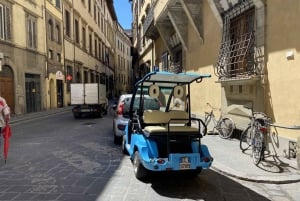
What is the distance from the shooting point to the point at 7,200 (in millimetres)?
4664

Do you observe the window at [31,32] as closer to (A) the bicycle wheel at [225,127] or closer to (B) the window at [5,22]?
(B) the window at [5,22]

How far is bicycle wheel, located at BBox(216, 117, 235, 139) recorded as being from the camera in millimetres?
9648

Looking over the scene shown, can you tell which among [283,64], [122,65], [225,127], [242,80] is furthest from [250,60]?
[122,65]

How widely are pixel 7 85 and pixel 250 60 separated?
14.8 meters

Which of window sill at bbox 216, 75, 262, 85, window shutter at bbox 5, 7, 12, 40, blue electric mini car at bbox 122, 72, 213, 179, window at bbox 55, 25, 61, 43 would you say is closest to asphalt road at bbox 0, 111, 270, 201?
blue electric mini car at bbox 122, 72, 213, 179

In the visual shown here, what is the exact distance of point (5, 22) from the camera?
18234 mm

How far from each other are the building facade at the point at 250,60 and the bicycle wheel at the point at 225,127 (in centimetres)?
23

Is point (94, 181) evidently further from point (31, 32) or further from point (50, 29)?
point (50, 29)

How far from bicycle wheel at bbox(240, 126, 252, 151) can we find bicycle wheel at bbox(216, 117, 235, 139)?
113 cm

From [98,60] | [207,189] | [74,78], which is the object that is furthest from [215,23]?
[98,60]

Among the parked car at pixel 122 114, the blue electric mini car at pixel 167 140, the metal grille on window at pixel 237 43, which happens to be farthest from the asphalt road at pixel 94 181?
the metal grille on window at pixel 237 43

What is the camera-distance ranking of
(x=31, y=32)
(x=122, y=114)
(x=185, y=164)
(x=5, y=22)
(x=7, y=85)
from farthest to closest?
(x=31, y=32)
(x=7, y=85)
(x=5, y=22)
(x=122, y=114)
(x=185, y=164)

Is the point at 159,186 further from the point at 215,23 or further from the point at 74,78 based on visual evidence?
the point at 74,78

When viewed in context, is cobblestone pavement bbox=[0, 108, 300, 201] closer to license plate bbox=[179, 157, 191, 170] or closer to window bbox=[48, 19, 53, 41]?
license plate bbox=[179, 157, 191, 170]
